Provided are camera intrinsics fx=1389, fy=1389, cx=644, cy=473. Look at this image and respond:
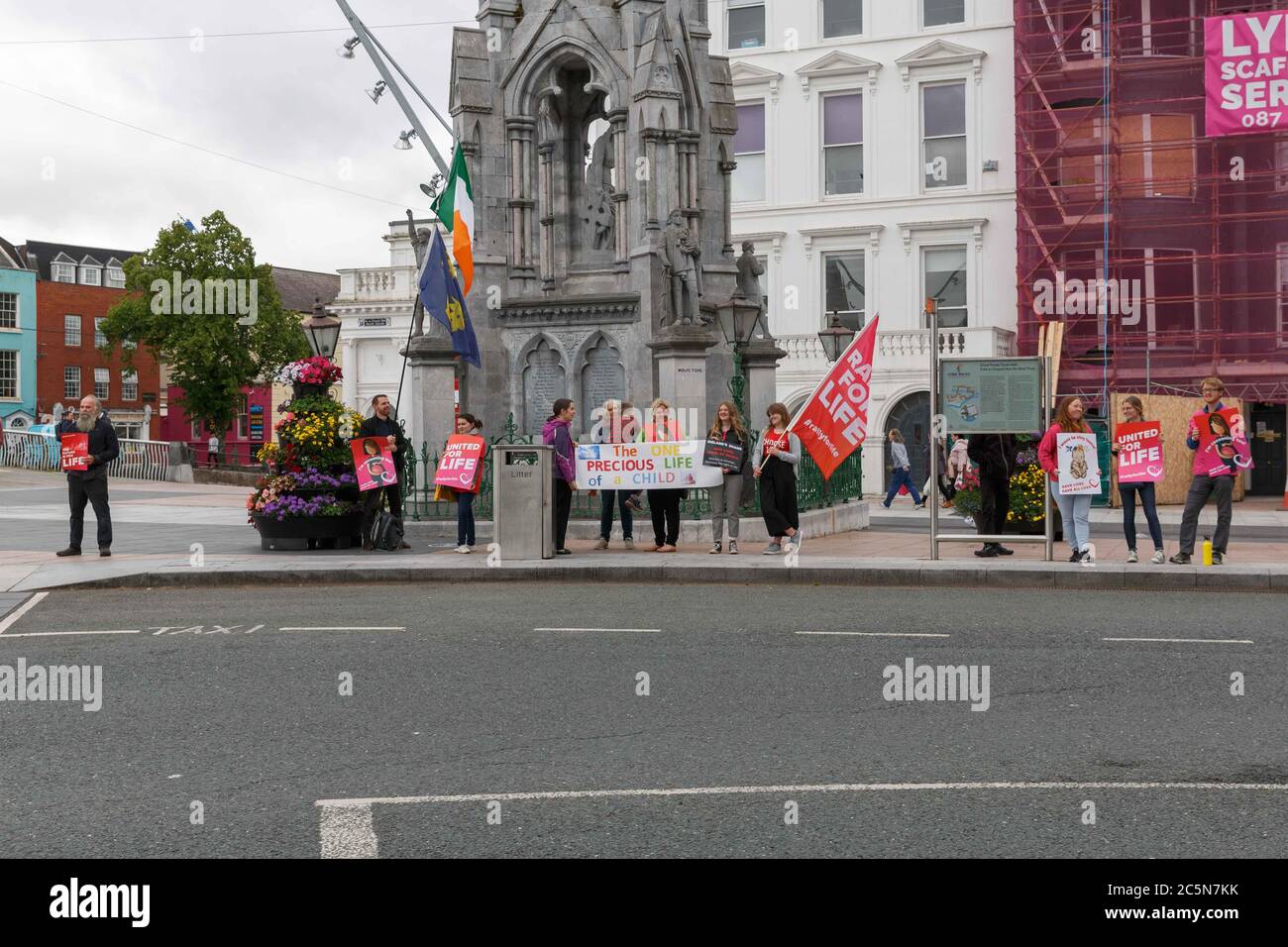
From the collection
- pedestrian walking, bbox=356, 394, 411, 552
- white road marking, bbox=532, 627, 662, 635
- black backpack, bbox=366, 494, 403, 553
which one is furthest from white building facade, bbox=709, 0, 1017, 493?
white road marking, bbox=532, 627, 662, 635

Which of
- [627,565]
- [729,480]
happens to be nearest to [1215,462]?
[729,480]

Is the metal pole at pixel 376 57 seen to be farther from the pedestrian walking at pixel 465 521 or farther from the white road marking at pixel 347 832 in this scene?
the white road marking at pixel 347 832

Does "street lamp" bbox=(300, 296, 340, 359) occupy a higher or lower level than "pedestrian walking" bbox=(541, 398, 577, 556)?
higher

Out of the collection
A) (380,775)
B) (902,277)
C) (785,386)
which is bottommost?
(380,775)

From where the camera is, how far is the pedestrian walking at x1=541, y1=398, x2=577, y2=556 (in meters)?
16.8

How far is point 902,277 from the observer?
1563 inches

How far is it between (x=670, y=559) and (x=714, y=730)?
8.67 m

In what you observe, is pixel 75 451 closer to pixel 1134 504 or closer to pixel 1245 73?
pixel 1134 504

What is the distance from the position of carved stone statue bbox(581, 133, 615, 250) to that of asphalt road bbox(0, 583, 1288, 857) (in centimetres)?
1067

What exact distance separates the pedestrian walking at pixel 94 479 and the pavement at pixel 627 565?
0.97ft

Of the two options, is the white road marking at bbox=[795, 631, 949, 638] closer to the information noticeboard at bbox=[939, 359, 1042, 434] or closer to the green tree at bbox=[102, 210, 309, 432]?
the information noticeboard at bbox=[939, 359, 1042, 434]

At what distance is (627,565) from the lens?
15.1 m
